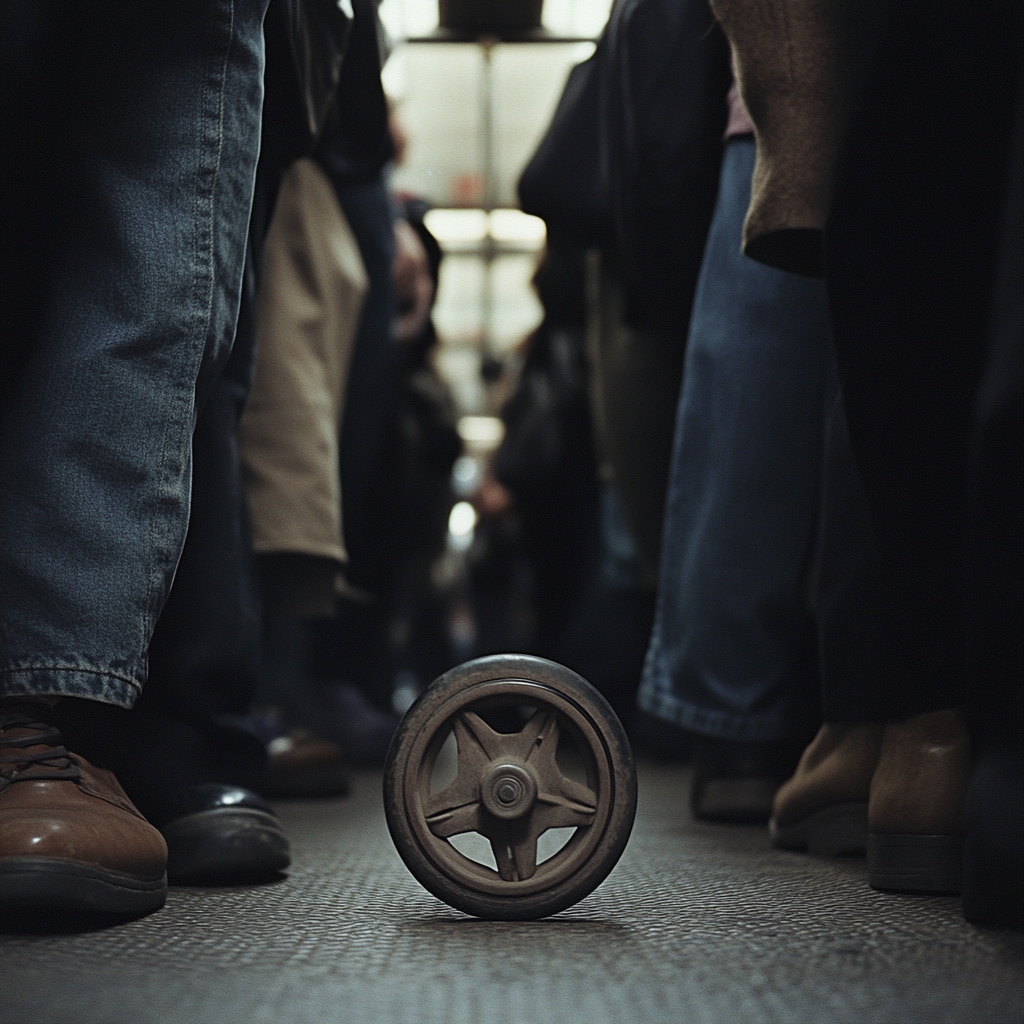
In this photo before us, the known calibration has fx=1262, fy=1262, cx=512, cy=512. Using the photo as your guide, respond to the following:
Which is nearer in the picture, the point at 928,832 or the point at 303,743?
the point at 928,832

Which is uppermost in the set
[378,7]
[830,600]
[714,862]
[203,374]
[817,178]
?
[378,7]

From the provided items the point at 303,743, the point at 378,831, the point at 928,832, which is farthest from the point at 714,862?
the point at 303,743

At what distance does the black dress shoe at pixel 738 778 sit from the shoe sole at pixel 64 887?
0.86 m

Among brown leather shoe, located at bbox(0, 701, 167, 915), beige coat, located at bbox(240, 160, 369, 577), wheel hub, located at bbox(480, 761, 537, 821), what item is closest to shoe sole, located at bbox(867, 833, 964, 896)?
wheel hub, located at bbox(480, 761, 537, 821)

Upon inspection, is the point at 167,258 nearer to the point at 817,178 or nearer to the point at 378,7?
the point at 817,178

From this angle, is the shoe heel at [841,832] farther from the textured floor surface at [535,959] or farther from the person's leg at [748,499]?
the person's leg at [748,499]

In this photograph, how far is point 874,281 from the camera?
1019 mm

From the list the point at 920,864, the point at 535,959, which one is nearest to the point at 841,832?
the point at 920,864

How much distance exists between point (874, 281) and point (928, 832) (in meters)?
0.45

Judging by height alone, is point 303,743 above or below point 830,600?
below

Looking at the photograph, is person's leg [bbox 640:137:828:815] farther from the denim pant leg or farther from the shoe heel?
the shoe heel

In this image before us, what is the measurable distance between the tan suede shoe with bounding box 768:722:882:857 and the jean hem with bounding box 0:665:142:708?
0.69 metres

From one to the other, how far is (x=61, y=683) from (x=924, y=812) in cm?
68

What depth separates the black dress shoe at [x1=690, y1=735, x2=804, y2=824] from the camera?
1.58 meters
